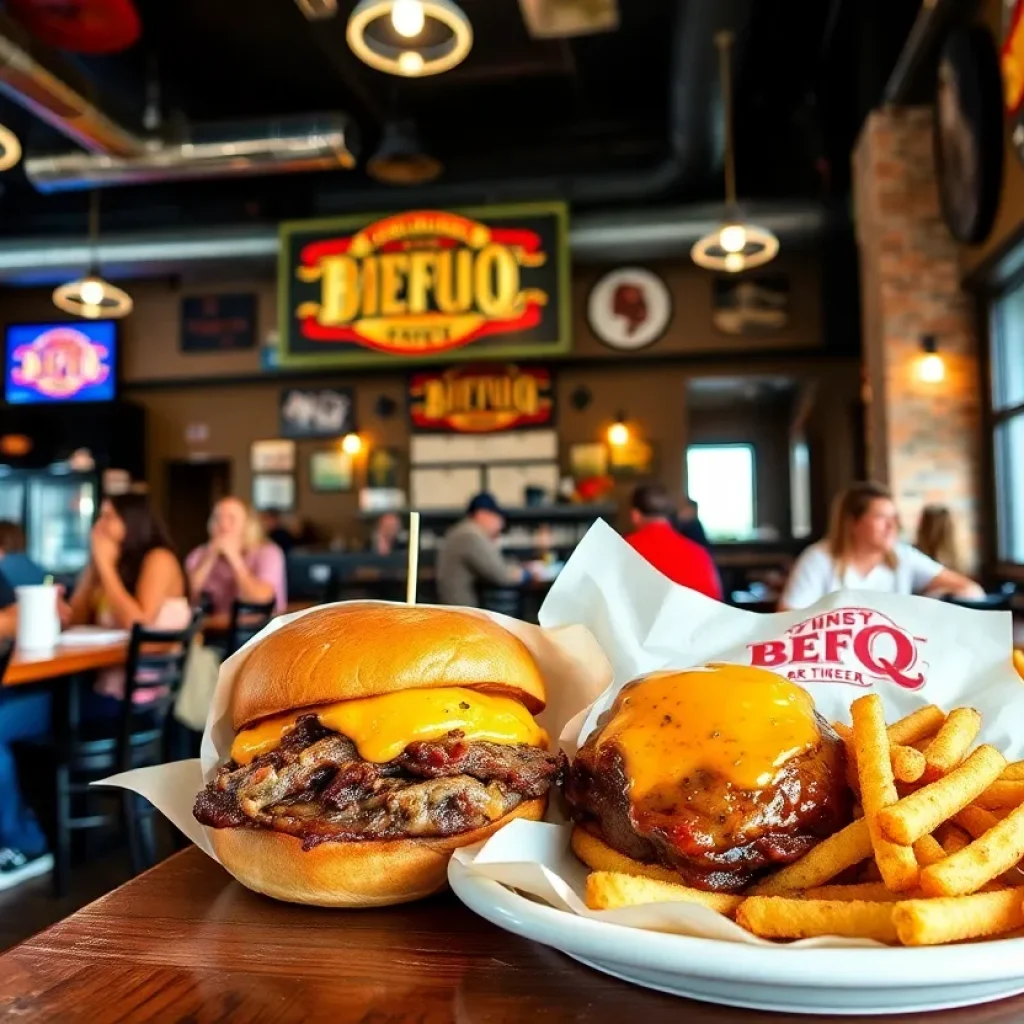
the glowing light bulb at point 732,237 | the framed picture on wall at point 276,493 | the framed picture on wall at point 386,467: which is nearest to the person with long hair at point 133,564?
the glowing light bulb at point 732,237

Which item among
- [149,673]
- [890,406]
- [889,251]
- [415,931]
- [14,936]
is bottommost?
[14,936]

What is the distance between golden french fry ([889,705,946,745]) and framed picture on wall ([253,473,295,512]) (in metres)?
10.5

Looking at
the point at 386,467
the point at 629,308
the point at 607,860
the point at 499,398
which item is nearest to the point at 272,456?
the point at 386,467

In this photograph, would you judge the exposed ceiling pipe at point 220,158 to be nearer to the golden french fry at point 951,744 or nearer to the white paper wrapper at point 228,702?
the white paper wrapper at point 228,702

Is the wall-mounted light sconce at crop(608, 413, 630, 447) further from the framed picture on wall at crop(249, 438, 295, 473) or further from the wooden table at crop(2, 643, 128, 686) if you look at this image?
the wooden table at crop(2, 643, 128, 686)

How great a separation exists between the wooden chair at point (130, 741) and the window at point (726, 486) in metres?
11.4

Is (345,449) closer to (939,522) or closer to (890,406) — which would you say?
(890,406)

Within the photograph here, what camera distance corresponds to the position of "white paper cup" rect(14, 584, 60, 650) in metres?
3.24

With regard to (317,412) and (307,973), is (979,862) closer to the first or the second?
(307,973)

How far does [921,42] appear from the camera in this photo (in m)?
5.84

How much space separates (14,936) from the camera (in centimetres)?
283

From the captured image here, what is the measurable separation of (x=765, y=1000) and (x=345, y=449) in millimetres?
10486

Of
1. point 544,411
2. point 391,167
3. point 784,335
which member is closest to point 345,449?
point 544,411

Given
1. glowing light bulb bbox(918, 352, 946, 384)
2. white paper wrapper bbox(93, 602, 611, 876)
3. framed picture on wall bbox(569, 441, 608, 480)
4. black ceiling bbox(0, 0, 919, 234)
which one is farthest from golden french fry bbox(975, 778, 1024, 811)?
framed picture on wall bbox(569, 441, 608, 480)
